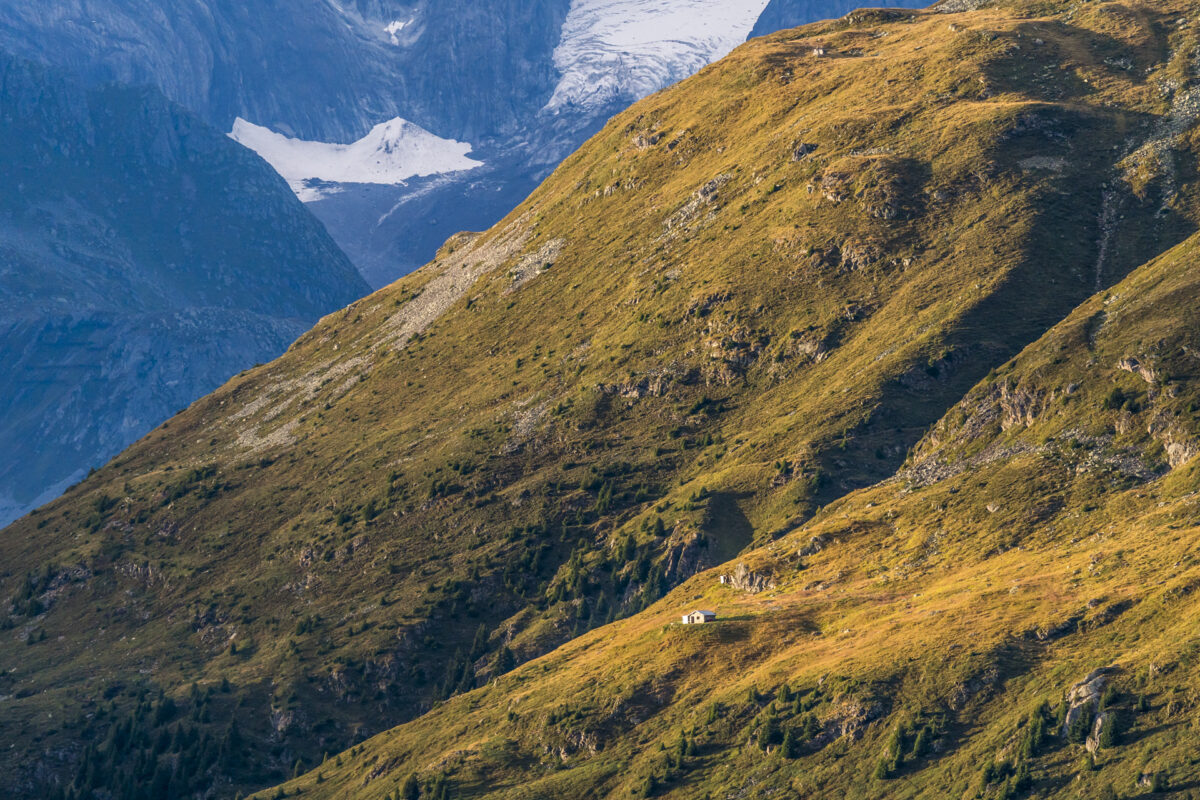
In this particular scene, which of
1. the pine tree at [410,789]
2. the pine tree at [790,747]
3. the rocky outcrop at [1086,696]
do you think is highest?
the pine tree at [410,789]

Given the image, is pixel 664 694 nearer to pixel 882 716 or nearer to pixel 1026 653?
pixel 882 716

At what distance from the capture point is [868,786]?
152 meters

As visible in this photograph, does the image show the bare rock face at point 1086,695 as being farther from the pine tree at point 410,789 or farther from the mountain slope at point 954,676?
the pine tree at point 410,789

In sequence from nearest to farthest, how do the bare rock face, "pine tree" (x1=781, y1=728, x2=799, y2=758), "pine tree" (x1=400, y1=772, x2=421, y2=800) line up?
the bare rock face
"pine tree" (x1=781, y1=728, x2=799, y2=758)
"pine tree" (x1=400, y1=772, x2=421, y2=800)

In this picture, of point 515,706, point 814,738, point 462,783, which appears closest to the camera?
point 814,738

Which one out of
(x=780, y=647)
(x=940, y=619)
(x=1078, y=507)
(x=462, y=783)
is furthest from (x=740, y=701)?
(x=1078, y=507)

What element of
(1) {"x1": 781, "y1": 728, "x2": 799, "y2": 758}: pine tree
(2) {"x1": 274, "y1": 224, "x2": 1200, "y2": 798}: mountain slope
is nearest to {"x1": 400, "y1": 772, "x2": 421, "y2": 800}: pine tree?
(2) {"x1": 274, "y1": 224, "x2": 1200, "y2": 798}: mountain slope

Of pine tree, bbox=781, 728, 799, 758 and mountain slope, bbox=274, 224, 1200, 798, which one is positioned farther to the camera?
pine tree, bbox=781, 728, 799, 758

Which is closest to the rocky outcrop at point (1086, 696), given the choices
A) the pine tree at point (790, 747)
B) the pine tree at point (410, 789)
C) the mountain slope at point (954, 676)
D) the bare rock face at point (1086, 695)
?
the bare rock face at point (1086, 695)

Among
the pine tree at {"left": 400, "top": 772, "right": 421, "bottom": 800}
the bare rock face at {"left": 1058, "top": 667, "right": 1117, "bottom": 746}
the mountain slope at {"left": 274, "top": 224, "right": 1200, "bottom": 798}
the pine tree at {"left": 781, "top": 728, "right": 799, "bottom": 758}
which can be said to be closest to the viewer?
the bare rock face at {"left": 1058, "top": 667, "right": 1117, "bottom": 746}

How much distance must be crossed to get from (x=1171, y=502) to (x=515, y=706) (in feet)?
278

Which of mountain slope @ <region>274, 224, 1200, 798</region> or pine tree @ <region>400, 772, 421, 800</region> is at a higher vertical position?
pine tree @ <region>400, 772, 421, 800</region>

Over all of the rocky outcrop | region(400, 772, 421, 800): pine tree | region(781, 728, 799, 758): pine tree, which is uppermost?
region(400, 772, 421, 800): pine tree

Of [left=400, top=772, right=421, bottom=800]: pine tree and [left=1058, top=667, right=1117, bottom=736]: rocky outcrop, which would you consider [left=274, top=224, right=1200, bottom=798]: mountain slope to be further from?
[left=400, top=772, right=421, bottom=800]: pine tree
